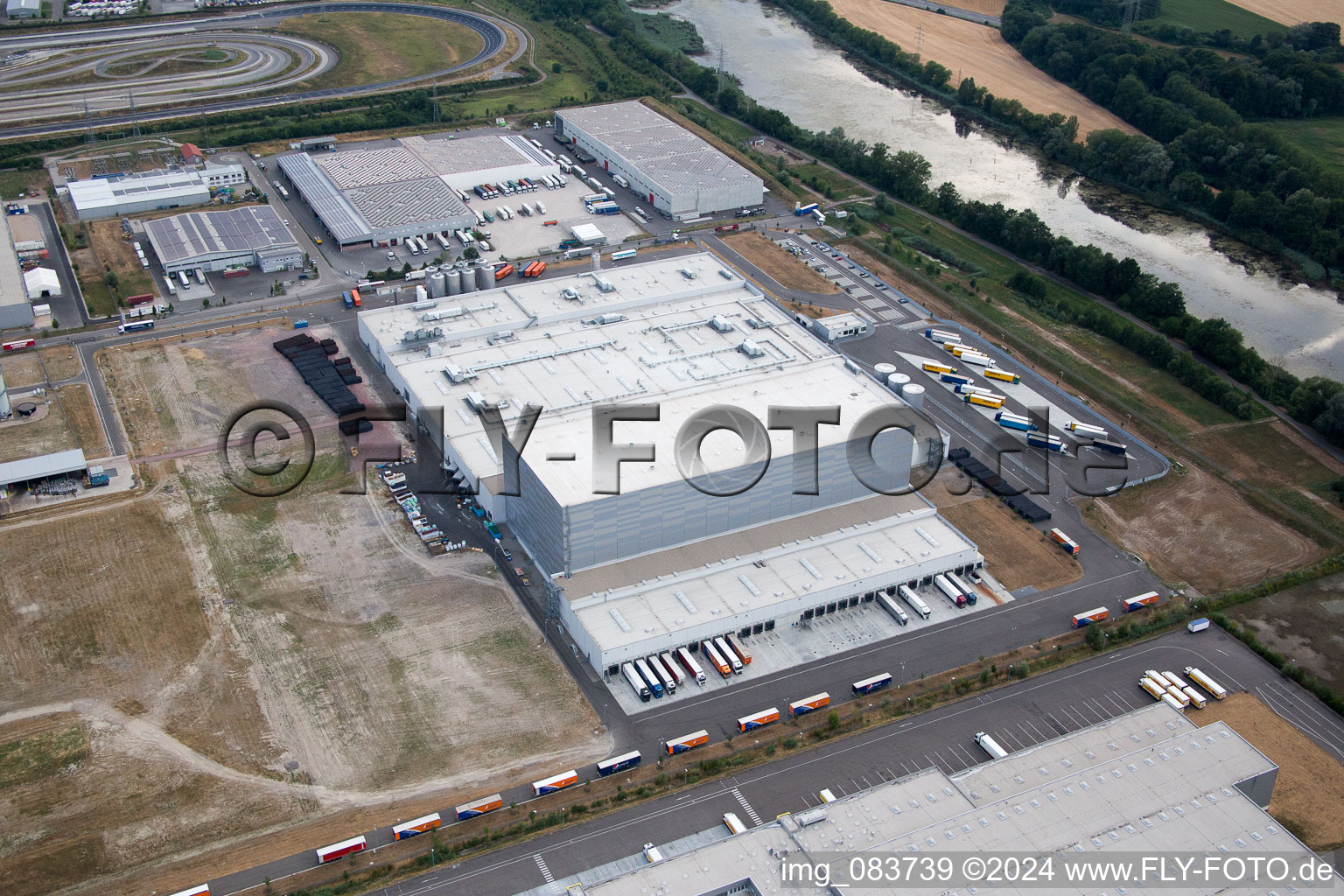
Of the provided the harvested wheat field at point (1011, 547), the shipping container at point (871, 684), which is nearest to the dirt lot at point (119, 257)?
the harvested wheat field at point (1011, 547)

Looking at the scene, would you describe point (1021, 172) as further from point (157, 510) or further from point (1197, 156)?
point (157, 510)

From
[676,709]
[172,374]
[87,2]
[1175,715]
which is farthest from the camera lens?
[87,2]

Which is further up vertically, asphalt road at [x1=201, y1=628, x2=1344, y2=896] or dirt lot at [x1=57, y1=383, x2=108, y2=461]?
dirt lot at [x1=57, y1=383, x2=108, y2=461]

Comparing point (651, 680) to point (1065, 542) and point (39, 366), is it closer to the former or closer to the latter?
point (1065, 542)

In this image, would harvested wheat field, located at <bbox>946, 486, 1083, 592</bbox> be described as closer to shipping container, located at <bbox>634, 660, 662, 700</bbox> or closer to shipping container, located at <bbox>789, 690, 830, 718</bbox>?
shipping container, located at <bbox>789, 690, 830, 718</bbox>

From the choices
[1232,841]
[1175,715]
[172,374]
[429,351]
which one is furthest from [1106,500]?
[172,374]

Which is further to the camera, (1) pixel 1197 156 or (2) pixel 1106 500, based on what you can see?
(1) pixel 1197 156

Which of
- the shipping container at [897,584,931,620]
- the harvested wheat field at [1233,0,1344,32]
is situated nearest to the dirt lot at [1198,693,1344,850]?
the shipping container at [897,584,931,620]
